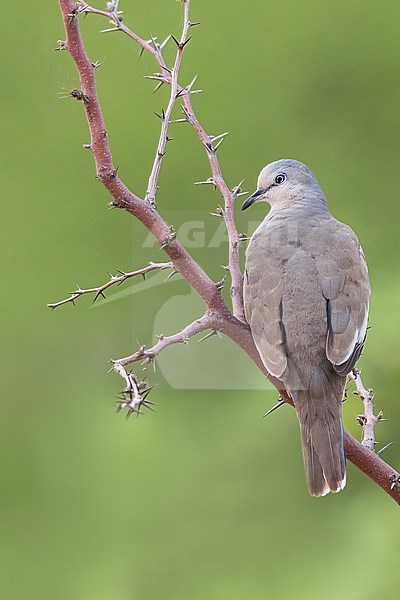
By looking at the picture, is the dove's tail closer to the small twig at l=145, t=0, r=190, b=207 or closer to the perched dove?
the perched dove

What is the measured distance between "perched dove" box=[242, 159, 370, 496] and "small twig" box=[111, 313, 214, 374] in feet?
0.58

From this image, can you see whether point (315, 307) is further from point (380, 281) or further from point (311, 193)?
point (380, 281)

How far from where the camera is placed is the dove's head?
1.25 m

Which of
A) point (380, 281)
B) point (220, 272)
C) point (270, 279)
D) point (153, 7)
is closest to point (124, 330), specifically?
point (220, 272)

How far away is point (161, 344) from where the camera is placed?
0.75m

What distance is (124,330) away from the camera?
6.61 ft

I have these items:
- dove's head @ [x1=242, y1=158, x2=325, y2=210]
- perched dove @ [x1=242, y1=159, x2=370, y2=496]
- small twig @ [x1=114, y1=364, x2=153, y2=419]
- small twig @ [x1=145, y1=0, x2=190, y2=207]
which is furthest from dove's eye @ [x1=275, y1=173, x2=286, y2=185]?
small twig @ [x1=114, y1=364, x2=153, y2=419]

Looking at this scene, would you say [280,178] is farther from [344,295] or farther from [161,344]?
[161,344]

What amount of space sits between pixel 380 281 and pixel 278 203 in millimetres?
727

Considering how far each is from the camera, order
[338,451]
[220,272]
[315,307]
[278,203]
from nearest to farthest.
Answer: [338,451]
[315,307]
[278,203]
[220,272]

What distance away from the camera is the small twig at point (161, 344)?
0.71m

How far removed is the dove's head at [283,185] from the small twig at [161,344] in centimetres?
48

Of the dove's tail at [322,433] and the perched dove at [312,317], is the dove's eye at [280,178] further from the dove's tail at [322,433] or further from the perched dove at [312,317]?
the dove's tail at [322,433]

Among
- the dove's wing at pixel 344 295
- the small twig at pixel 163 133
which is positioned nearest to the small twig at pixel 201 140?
the small twig at pixel 163 133
